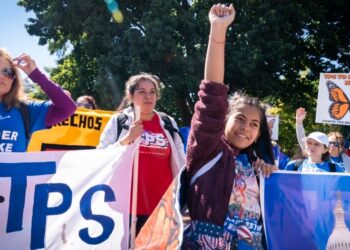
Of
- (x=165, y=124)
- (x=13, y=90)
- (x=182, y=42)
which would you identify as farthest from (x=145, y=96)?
(x=182, y=42)

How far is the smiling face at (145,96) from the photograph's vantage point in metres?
3.73

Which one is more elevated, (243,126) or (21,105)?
(21,105)

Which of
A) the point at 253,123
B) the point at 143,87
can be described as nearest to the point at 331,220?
the point at 253,123

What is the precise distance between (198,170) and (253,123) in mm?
472

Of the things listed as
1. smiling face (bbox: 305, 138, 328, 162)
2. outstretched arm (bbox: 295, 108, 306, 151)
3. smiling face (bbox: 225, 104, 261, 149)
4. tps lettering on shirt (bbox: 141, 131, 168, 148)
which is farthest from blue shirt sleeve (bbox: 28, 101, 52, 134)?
outstretched arm (bbox: 295, 108, 306, 151)

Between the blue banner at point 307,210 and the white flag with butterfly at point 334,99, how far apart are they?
430 cm

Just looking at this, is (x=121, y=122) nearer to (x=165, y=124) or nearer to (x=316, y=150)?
(x=165, y=124)

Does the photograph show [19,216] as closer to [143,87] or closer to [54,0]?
[143,87]

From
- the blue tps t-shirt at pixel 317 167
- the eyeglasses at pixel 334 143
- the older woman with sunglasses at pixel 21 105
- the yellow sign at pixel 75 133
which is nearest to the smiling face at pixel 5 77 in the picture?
the older woman with sunglasses at pixel 21 105

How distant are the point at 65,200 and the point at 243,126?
57.2 inches

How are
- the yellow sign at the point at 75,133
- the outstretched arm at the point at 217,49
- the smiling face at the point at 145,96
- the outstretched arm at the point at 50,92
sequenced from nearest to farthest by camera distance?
the outstretched arm at the point at 217,49 < the outstretched arm at the point at 50,92 < the smiling face at the point at 145,96 < the yellow sign at the point at 75,133

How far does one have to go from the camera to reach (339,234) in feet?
8.67

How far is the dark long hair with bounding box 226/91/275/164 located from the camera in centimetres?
231

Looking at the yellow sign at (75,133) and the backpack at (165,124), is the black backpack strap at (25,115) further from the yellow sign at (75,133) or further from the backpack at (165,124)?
the yellow sign at (75,133)
